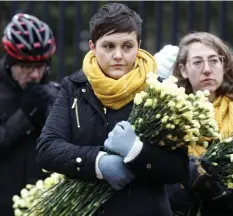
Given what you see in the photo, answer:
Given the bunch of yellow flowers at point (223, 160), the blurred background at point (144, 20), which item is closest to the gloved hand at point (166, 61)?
the bunch of yellow flowers at point (223, 160)

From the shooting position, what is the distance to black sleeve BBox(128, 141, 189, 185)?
16.2 feet

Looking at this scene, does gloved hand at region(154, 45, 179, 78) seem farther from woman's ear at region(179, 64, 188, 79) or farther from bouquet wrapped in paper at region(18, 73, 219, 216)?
bouquet wrapped in paper at region(18, 73, 219, 216)

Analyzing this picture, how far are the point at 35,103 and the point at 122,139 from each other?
2229 millimetres

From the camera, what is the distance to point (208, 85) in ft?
19.1

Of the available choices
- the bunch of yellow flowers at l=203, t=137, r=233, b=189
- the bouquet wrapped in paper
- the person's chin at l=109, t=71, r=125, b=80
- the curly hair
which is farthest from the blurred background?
the bouquet wrapped in paper

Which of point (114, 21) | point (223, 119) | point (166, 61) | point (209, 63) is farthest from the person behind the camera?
point (166, 61)

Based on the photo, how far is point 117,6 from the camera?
5.25 meters

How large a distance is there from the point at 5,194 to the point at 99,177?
6.98 feet

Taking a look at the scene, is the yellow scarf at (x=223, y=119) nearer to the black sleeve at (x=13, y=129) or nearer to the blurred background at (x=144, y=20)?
the black sleeve at (x=13, y=129)

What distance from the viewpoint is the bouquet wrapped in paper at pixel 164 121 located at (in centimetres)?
493

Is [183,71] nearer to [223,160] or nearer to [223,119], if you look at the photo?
[223,119]

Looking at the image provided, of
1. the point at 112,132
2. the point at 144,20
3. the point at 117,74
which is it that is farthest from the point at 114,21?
the point at 144,20

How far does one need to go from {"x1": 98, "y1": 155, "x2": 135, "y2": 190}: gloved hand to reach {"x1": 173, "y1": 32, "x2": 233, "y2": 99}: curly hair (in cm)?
104

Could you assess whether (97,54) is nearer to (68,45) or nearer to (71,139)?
(71,139)
